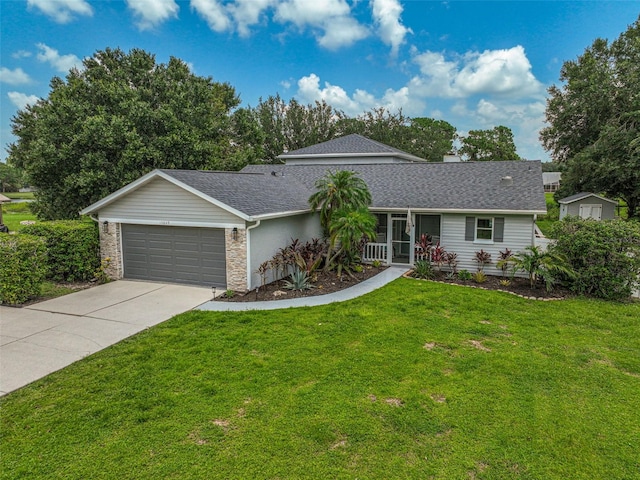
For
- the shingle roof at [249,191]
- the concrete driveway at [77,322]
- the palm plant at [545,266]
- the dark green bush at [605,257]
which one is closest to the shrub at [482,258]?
the palm plant at [545,266]

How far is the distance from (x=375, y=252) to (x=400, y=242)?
3.75 feet

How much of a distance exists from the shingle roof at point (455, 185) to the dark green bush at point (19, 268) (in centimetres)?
1036

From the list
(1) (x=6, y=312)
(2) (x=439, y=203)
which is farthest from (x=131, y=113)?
(2) (x=439, y=203)

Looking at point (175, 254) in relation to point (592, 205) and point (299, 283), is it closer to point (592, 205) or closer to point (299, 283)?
point (299, 283)

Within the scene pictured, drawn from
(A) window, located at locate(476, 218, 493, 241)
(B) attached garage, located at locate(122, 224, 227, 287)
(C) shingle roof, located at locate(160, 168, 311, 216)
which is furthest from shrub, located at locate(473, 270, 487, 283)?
(B) attached garage, located at locate(122, 224, 227, 287)

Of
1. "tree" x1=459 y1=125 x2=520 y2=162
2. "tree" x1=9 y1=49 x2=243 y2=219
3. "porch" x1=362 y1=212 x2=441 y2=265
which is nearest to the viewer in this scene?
"porch" x1=362 y1=212 x2=441 y2=265

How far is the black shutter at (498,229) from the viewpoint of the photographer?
43.9 feet

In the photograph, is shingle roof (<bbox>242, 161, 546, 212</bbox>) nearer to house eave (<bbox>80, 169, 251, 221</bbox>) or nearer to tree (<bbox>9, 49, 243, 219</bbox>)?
house eave (<bbox>80, 169, 251, 221</bbox>)

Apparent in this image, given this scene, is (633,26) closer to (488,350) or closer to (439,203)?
(439,203)

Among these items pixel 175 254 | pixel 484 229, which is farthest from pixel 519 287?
pixel 175 254

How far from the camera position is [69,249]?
484 inches

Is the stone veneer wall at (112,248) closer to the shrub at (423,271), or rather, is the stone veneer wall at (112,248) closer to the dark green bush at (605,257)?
the shrub at (423,271)

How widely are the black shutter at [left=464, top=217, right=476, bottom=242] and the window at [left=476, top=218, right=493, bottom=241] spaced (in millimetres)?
141

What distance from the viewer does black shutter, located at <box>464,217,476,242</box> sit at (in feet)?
45.1
